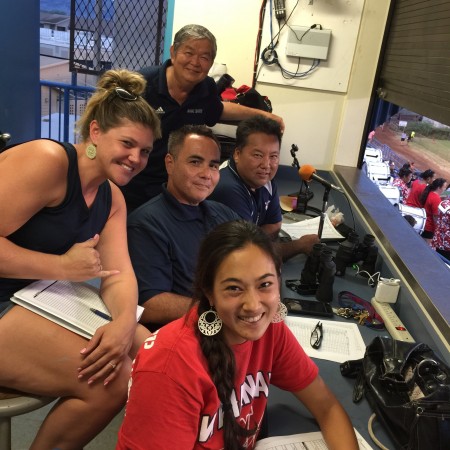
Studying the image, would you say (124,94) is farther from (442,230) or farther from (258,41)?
(442,230)

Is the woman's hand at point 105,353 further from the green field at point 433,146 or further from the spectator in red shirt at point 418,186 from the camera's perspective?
the spectator in red shirt at point 418,186

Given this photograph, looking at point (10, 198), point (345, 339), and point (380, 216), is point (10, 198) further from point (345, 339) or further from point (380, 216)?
point (380, 216)

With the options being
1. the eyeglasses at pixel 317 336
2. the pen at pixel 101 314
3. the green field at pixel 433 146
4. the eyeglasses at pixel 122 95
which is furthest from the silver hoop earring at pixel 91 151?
the green field at pixel 433 146

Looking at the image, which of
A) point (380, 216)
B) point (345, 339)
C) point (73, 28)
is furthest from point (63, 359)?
point (73, 28)

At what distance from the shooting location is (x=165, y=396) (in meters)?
0.83

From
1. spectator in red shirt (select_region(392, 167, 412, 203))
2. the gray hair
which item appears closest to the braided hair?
the gray hair

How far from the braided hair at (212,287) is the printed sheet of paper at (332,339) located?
1.49ft

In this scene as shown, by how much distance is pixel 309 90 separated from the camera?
3.14m

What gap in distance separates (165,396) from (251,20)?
279 cm

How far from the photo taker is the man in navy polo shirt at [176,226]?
1426 millimetres

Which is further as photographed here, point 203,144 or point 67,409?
point 203,144

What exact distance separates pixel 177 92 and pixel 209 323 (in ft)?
5.03

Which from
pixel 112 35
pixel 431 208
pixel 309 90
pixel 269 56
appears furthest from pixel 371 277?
pixel 112 35

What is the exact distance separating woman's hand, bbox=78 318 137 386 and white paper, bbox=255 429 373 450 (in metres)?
0.42
